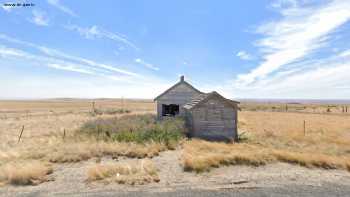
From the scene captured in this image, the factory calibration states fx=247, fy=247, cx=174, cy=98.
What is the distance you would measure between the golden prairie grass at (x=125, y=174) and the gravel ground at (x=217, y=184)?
258mm

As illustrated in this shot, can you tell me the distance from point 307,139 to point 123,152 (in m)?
11.9

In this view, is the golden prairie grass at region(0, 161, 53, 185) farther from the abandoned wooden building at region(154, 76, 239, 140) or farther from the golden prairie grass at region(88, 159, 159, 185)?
the abandoned wooden building at region(154, 76, 239, 140)

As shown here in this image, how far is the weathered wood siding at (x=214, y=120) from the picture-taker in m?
16.1

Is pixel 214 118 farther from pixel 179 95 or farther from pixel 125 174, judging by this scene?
pixel 125 174

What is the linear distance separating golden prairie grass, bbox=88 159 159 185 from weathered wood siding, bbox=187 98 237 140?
837cm

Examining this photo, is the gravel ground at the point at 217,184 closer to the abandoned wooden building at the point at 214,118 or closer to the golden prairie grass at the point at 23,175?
the golden prairie grass at the point at 23,175

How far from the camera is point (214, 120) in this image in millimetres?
16281

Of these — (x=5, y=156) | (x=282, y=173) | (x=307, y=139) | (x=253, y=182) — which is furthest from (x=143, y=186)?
(x=307, y=139)

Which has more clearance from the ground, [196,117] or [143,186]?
[196,117]

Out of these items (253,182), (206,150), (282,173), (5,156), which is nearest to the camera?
(253,182)

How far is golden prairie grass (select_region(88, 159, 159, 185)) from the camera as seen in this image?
7.05m

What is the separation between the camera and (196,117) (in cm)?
1636

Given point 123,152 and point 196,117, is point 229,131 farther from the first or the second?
point 123,152

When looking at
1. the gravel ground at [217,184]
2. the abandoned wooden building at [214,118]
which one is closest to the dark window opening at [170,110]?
the abandoned wooden building at [214,118]
